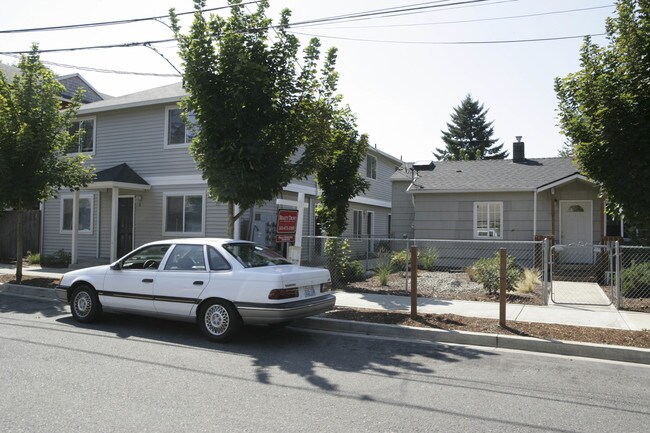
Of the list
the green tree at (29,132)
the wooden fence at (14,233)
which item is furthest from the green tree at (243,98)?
the wooden fence at (14,233)

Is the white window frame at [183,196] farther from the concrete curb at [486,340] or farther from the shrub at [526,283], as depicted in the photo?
the shrub at [526,283]

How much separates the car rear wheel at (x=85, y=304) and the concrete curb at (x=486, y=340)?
3354mm

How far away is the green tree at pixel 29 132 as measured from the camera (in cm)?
1198

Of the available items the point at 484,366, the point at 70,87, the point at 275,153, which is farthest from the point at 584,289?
the point at 70,87

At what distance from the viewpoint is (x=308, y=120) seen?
33.6ft

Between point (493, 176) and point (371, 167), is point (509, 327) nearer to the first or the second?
point (493, 176)

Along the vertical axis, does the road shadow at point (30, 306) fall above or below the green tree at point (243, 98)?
below

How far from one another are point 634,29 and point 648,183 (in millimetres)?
2298

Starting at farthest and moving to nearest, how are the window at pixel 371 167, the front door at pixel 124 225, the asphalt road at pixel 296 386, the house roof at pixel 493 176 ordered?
1. the window at pixel 371 167
2. the house roof at pixel 493 176
3. the front door at pixel 124 225
4. the asphalt road at pixel 296 386

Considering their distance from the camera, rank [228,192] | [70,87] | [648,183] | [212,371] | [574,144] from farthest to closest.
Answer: [70,87] → [228,192] → [574,144] → [648,183] → [212,371]

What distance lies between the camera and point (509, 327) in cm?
780

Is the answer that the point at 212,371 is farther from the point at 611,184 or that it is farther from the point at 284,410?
the point at 611,184

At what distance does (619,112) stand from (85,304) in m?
9.10

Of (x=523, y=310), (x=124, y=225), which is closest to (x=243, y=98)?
(x=523, y=310)
